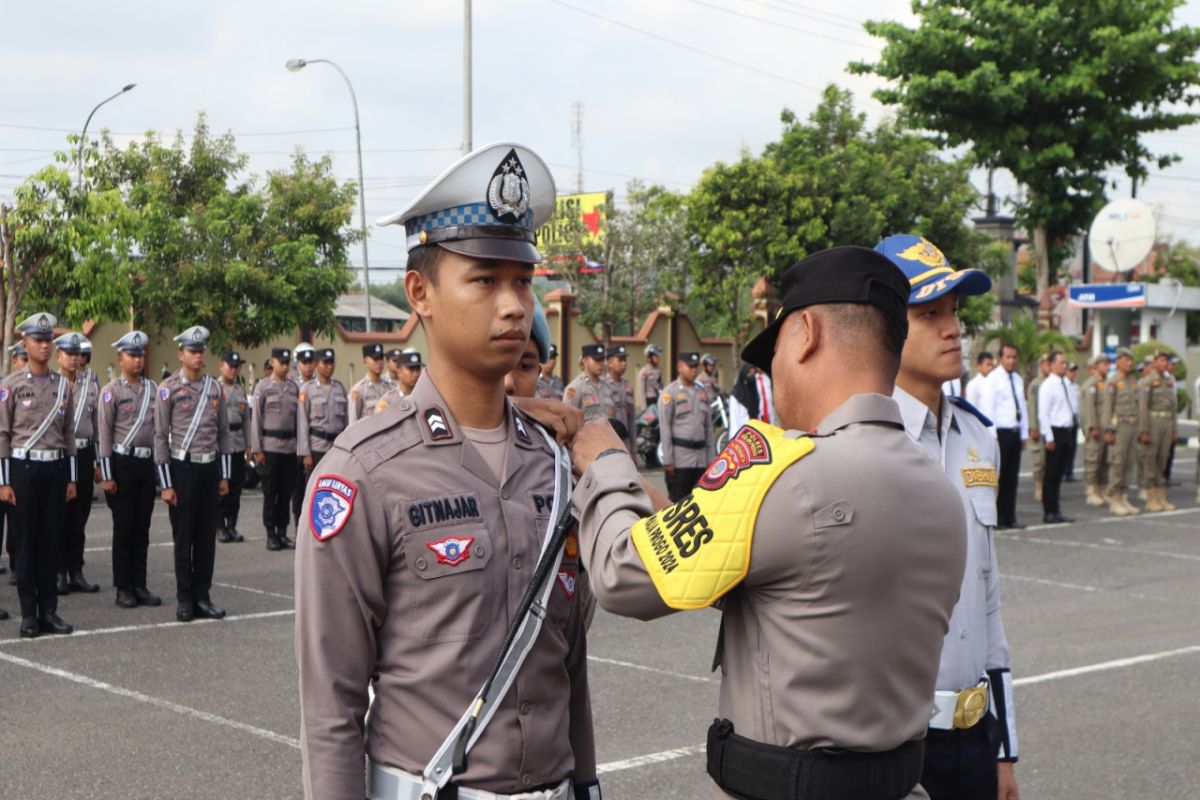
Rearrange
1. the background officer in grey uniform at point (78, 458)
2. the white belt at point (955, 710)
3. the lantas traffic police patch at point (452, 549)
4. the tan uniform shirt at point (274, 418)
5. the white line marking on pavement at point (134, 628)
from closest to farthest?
the lantas traffic police patch at point (452, 549)
the white belt at point (955, 710)
the white line marking on pavement at point (134, 628)
the background officer in grey uniform at point (78, 458)
the tan uniform shirt at point (274, 418)

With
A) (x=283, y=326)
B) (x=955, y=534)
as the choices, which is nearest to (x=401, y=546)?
(x=955, y=534)

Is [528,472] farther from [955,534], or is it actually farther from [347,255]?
[347,255]

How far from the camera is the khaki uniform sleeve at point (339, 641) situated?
2219mm

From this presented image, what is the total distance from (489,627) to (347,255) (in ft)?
86.0

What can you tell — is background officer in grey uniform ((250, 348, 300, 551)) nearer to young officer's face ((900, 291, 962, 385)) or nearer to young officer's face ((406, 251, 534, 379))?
young officer's face ((900, 291, 962, 385))

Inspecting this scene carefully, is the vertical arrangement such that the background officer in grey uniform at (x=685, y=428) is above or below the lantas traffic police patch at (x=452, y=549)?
below

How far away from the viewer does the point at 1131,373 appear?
18172mm

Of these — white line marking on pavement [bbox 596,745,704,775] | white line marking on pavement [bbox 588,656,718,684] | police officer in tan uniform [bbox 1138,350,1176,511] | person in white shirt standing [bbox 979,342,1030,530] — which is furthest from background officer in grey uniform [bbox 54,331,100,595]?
police officer in tan uniform [bbox 1138,350,1176,511]

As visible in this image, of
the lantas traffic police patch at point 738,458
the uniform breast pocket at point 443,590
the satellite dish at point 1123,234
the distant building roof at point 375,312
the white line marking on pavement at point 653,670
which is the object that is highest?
the satellite dish at point 1123,234

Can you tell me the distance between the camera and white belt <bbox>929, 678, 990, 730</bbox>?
329 centimetres

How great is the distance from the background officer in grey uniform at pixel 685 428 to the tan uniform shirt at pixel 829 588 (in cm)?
1193

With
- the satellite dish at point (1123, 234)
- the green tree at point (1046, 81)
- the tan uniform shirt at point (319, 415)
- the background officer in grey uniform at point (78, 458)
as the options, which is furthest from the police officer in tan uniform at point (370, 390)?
the satellite dish at point (1123, 234)

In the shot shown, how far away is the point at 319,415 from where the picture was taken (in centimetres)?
1516

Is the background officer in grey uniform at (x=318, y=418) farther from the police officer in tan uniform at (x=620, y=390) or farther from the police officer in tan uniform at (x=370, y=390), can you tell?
Result: the police officer in tan uniform at (x=620, y=390)
